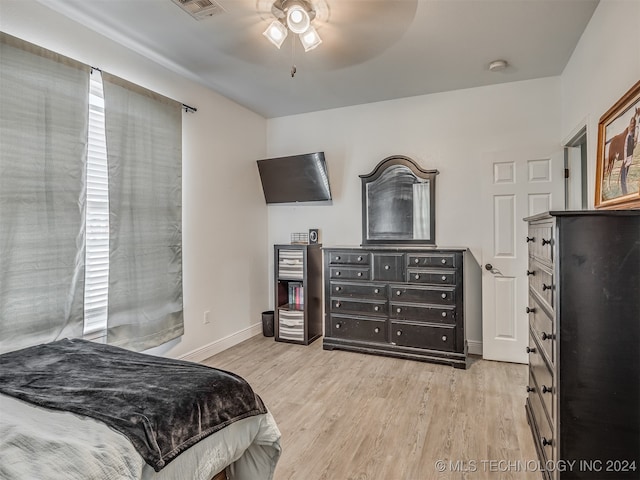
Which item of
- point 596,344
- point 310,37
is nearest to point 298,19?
point 310,37

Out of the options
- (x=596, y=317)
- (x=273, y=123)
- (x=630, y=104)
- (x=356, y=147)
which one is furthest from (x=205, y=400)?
(x=273, y=123)

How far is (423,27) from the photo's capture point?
7.98 ft

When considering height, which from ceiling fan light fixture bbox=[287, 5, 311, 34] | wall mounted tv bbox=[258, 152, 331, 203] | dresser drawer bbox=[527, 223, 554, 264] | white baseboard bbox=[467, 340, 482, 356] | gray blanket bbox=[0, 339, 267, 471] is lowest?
white baseboard bbox=[467, 340, 482, 356]

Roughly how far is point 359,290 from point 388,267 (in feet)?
1.26

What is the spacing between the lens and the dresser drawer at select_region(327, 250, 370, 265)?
3.50 meters

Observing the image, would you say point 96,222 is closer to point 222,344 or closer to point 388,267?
point 222,344

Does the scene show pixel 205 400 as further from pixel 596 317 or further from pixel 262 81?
pixel 262 81

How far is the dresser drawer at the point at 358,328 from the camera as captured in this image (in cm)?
343

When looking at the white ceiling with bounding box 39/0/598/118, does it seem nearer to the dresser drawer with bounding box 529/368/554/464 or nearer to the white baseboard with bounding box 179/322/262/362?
the dresser drawer with bounding box 529/368/554/464

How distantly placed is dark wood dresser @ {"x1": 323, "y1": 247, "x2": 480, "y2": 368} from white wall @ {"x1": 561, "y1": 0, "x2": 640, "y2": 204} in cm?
130

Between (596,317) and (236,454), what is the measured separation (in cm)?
153

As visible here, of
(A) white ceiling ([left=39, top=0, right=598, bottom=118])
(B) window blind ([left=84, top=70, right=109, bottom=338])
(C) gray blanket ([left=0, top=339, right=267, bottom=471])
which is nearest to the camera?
(C) gray blanket ([left=0, top=339, right=267, bottom=471])

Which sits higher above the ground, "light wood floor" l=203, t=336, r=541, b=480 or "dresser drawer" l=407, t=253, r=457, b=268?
"dresser drawer" l=407, t=253, r=457, b=268

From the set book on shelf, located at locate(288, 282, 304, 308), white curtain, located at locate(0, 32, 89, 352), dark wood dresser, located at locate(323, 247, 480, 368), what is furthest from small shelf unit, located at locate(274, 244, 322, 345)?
white curtain, located at locate(0, 32, 89, 352)
